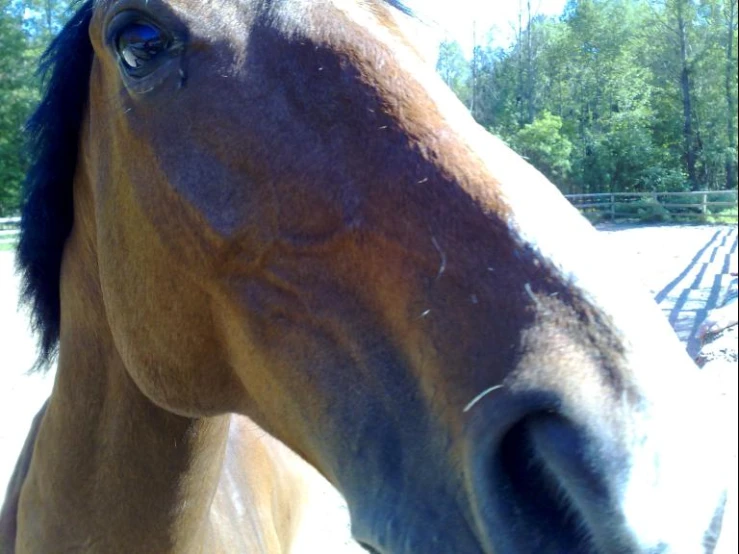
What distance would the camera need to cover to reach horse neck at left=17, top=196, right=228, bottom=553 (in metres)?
1.97

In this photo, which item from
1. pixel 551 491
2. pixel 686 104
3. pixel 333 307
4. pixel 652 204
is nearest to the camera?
pixel 551 491

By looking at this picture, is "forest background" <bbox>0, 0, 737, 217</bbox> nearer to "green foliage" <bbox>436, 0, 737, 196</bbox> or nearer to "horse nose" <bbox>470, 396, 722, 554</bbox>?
"green foliage" <bbox>436, 0, 737, 196</bbox>

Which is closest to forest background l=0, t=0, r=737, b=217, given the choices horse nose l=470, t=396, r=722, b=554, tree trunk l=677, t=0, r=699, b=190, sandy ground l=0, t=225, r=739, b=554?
tree trunk l=677, t=0, r=699, b=190

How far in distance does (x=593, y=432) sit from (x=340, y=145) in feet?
2.38

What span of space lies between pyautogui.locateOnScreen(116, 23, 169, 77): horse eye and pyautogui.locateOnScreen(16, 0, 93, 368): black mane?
1.18 feet

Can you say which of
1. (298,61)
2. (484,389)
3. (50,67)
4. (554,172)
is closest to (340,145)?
(298,61)

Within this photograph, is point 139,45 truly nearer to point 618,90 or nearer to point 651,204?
point 618,90

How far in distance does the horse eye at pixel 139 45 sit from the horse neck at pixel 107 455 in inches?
22.4

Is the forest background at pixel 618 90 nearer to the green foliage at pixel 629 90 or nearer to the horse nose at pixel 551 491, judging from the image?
the green foliage at pixel 629 90

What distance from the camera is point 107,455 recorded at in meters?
1.99

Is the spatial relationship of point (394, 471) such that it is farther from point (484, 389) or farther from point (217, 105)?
point (217, 105)

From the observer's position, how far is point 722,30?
245 centimetres

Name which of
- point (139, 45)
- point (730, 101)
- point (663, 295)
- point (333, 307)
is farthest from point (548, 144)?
point (663, 295)

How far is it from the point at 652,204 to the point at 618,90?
0.60 m
